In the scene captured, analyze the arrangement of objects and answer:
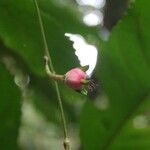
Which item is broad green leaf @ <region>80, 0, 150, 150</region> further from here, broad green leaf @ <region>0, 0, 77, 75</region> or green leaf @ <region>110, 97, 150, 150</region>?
broad green leaf @ <region>0, 0, 77, 75</region>

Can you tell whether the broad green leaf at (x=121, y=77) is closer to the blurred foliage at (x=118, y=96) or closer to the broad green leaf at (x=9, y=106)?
the blurred foliage at (x=118, y=96)

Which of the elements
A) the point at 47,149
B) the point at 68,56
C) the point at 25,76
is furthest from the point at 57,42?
the point at 47,149

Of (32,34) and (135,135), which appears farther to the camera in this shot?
(32,34)

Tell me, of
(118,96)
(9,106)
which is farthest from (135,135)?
(9,106)

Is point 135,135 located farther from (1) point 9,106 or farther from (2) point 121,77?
(1) point 9,106

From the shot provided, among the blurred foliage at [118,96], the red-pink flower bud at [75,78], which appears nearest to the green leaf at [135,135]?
the blurred foliage at [118,96]

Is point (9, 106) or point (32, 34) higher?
point (32, 34)
